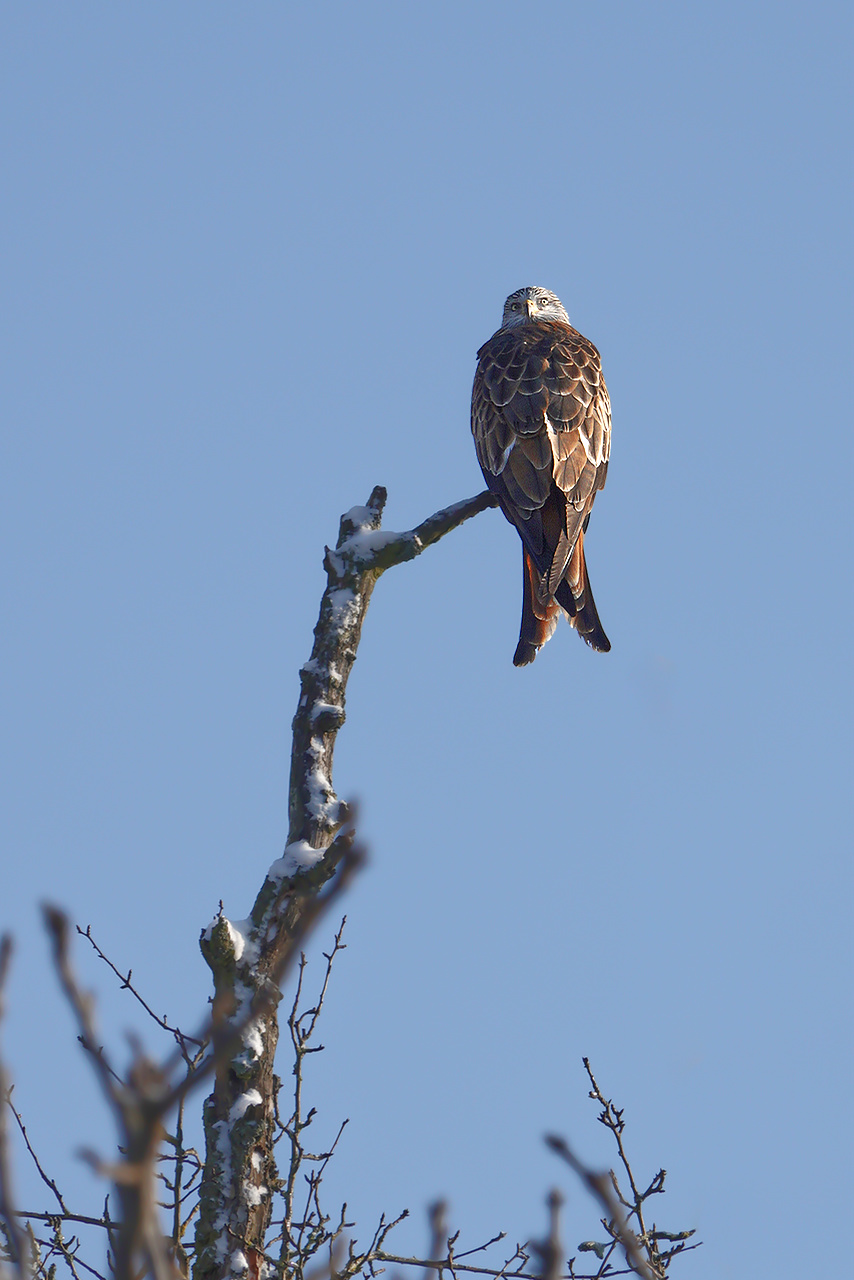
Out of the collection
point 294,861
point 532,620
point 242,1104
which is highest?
point 532,620

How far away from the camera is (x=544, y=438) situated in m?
6.04

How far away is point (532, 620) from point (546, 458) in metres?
0.73

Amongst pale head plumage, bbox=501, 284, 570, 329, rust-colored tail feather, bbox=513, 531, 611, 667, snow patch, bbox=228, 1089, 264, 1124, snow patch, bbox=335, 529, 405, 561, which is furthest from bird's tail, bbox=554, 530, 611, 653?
pale head plumage, bbox=501, 284, 570, 329

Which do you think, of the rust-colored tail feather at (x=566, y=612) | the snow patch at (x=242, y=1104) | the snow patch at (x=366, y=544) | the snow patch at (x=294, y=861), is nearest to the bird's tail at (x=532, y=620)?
the rust-colored tail feather at (x=566, y=612)

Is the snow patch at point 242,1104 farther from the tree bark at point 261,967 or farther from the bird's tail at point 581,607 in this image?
the bird's tail at point 581,607

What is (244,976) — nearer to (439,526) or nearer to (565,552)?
(439,526)

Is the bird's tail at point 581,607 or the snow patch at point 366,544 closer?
the snow patch at point 366,544

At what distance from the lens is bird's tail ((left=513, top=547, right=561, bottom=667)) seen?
5.71m

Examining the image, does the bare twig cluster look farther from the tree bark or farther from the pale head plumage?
the pale head plumage

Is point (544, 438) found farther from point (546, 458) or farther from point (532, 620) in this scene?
point (532, 620)

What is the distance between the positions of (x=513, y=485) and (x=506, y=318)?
3.78 meters

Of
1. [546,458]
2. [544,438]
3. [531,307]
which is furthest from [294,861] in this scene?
[531,307]

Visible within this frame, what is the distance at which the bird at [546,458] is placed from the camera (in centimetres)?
576

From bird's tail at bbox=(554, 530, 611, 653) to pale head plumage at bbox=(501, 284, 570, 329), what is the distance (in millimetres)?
3736
